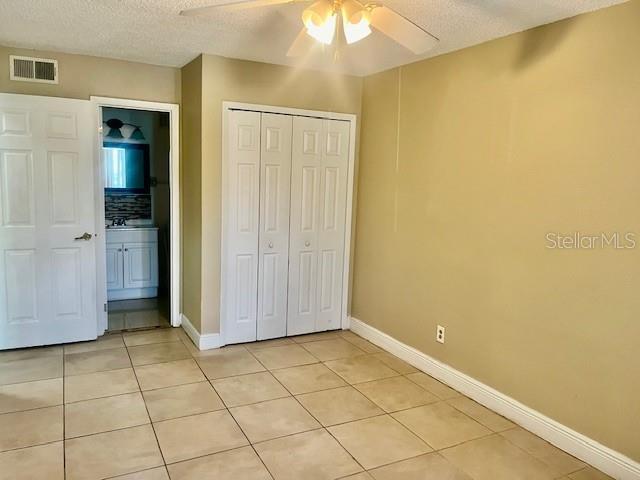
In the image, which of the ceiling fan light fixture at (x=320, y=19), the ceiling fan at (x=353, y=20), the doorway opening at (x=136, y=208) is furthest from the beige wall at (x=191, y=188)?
the ceiling fan light fixture at (x=320, y=19)

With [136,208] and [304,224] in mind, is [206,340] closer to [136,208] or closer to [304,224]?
[304,224]

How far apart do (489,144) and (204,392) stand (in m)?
2.47

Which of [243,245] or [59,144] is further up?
[59,144]

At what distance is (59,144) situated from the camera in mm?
3736

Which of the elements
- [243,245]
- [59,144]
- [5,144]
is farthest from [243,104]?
[5,144]

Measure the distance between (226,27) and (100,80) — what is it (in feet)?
5.08

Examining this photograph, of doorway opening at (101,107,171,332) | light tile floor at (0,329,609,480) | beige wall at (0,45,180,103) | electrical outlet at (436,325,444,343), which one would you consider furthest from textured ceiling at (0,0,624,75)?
light tile floor at (0,329,609,480)

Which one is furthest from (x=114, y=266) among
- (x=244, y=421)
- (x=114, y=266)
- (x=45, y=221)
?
(x=244, y=421)

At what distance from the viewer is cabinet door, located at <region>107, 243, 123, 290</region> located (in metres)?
5.16

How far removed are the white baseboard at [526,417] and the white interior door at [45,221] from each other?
262cm

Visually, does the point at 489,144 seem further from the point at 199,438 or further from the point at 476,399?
the point at 199,438

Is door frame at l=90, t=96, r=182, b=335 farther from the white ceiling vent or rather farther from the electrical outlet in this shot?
the electrical outlet

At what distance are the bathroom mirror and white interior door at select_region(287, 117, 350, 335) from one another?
237 centimetres

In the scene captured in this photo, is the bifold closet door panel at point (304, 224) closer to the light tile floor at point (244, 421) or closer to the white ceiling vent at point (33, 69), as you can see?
the light tile floor at point (244, 421)
